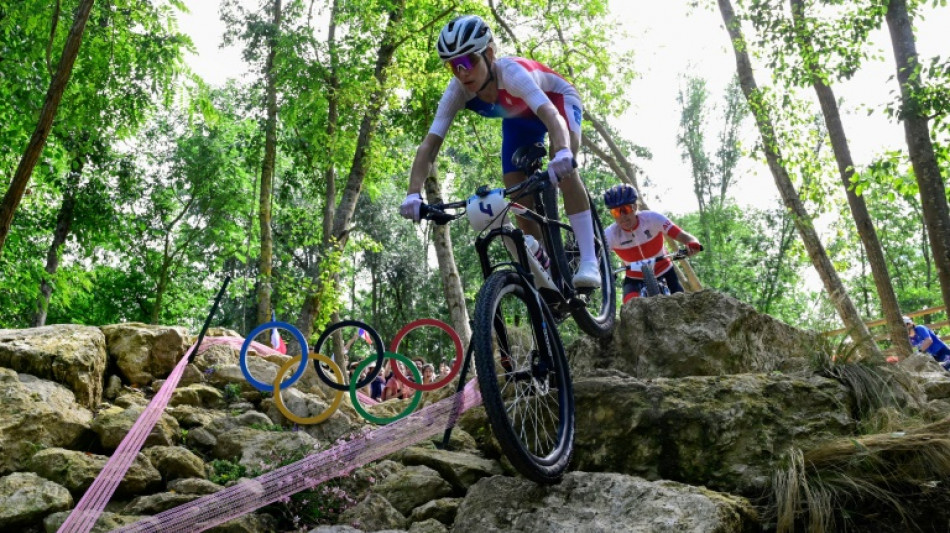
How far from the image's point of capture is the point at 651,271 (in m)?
7.36

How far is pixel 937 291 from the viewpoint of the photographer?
34.7 m

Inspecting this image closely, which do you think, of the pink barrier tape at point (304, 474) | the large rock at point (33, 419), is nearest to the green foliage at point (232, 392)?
the large rock at point (33, 419)

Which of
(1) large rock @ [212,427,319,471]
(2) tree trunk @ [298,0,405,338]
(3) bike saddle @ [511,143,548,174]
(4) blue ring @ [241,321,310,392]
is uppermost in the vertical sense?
(2) tree trunk @ [298,0,405,338]

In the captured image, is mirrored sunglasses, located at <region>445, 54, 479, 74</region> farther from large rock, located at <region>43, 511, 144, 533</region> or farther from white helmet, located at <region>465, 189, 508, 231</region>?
large rock, located at <region>43, 511, 144, 533</region>

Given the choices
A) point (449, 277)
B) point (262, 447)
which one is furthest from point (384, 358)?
point (449, 277)

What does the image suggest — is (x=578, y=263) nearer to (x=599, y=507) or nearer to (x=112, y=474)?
(x=599, y=507)

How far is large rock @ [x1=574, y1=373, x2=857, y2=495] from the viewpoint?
4.38 meters

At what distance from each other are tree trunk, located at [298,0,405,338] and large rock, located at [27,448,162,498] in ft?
27.7

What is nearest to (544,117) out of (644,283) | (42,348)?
(644,283)

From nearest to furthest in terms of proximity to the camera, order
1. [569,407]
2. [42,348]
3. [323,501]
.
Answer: [569,407]
[323,501]
[42,348]

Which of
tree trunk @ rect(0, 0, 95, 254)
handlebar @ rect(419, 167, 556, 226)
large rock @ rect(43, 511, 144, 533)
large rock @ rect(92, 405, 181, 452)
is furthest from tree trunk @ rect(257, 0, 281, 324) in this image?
handlebar @ rect(419, 167, 556, 226)

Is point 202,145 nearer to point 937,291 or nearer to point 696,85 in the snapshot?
point 696,85

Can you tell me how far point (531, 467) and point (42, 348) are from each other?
16.6 ft

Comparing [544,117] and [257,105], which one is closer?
[544,117]
